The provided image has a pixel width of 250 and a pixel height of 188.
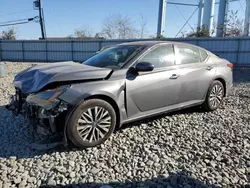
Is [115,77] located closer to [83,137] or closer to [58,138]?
[83,137]

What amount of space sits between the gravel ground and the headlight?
71 cm

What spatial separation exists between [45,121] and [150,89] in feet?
5.60

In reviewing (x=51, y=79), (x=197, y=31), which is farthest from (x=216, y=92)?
(x=197, y=31)

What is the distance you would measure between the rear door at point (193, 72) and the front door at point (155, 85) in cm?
17

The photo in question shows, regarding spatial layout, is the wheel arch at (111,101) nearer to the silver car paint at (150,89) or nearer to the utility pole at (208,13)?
the silver car paint at (150,89)

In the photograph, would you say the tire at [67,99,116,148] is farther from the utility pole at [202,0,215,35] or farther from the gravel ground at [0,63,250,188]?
the utility pole at [202,0,215,35]

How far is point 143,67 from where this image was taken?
3514 mm

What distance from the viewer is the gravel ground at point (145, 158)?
2.58m

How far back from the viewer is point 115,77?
3.42 meters

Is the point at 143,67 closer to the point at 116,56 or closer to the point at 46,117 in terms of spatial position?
the point at 116,56

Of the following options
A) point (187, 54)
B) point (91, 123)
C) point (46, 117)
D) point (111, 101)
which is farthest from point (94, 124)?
point (187, 54)

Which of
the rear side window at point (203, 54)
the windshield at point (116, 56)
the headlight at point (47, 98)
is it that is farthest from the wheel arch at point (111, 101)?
the rear side window at point (203, 54)

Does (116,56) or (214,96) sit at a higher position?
(116,56)

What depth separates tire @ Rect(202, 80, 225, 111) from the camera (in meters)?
4.79
